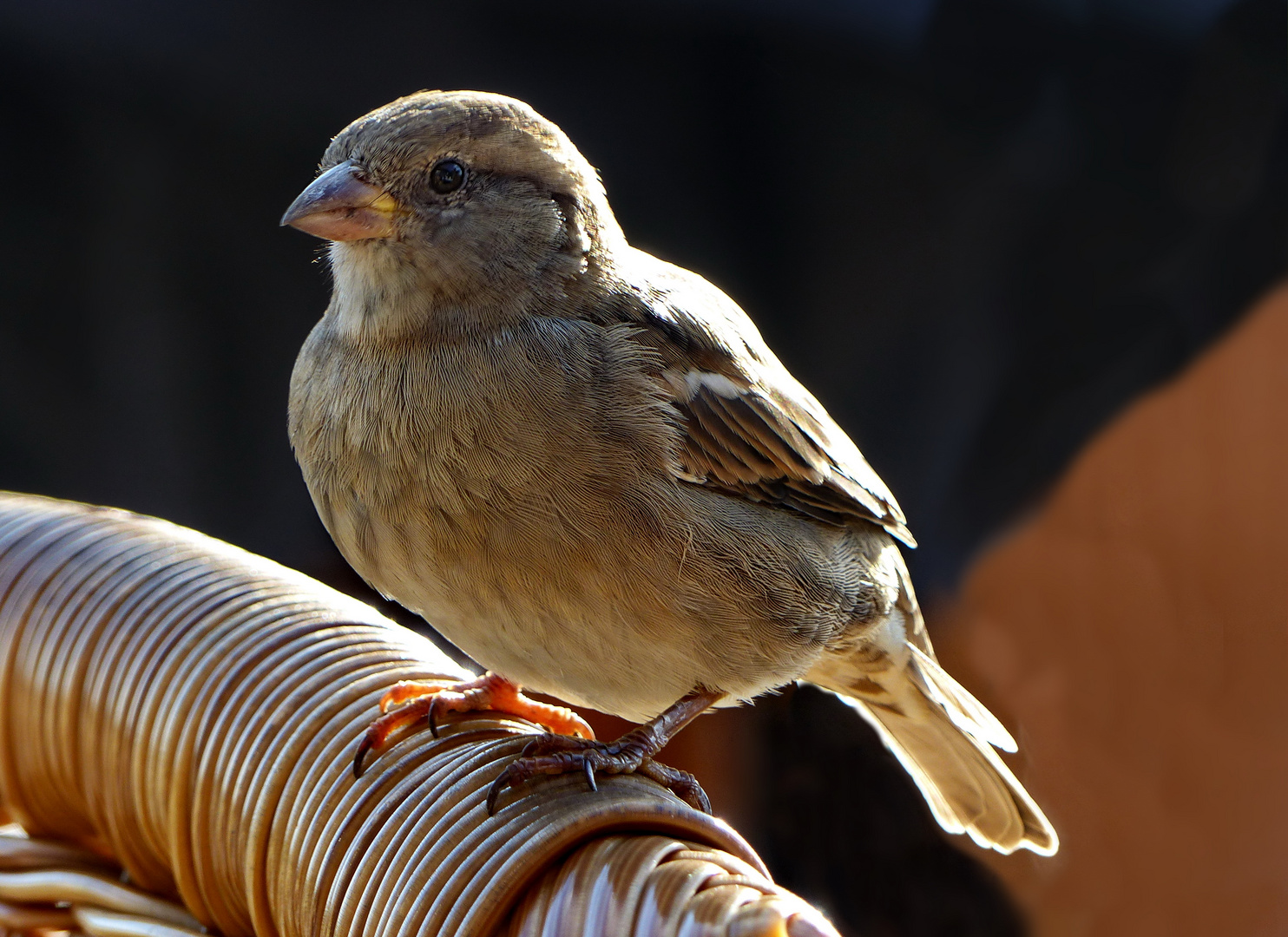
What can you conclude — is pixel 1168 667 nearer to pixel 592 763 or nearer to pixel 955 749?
pixel 955 749

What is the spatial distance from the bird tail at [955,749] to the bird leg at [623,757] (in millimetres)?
490

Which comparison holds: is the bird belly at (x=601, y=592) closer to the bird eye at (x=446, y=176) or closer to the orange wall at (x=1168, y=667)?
the bird eye at (x=446, y=176)

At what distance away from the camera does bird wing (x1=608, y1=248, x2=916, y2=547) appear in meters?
1.96

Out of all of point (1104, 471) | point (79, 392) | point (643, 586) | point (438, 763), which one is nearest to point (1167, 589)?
point (1104, 471)

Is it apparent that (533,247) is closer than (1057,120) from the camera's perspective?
Yes

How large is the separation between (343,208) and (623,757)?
866mm

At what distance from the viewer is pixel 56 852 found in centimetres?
165

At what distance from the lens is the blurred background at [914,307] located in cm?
329

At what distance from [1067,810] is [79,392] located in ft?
9.34

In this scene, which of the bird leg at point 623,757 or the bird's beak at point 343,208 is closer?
the bird leg at point 623,757

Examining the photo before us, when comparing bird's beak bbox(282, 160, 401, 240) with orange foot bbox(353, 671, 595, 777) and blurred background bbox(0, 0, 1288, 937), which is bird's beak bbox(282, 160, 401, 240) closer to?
orange foot bbox(353, 671, 595, 777)

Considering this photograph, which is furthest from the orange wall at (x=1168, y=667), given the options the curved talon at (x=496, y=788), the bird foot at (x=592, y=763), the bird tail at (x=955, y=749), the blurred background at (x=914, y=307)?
the curved talon at (x=496, y=788)

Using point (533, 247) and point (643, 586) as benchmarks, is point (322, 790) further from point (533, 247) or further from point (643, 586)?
point (533, 247)

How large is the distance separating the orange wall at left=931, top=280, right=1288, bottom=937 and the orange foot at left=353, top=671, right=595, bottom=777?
1.57 m
